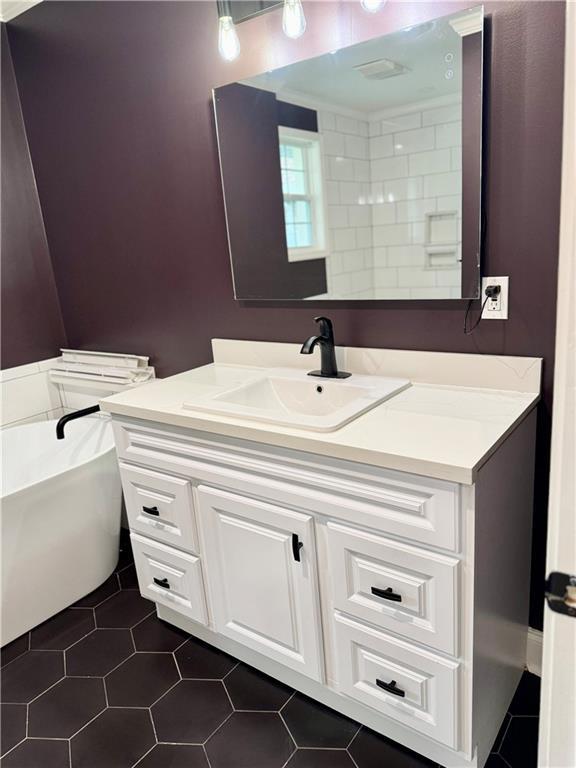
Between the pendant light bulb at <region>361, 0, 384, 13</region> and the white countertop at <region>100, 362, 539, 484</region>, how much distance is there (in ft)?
3.61

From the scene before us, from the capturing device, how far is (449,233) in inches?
62.6

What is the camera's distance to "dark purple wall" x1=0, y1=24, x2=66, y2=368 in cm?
264

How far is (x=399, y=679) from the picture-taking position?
4.47ft

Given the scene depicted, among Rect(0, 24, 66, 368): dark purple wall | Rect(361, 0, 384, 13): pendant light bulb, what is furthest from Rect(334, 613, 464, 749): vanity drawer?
Rect(0, 24, 66, 368): dark purple wall

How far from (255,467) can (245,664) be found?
2.67ft

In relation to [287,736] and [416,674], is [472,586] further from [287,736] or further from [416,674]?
[287,736]

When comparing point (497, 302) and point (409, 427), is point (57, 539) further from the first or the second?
point (497, 302)

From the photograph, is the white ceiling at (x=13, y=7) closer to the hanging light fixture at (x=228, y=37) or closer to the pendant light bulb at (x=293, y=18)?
the hanging light fixture at (x=228, y=37)

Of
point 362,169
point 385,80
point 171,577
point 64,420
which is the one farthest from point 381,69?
point 171,577

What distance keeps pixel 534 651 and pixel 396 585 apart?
76 cm

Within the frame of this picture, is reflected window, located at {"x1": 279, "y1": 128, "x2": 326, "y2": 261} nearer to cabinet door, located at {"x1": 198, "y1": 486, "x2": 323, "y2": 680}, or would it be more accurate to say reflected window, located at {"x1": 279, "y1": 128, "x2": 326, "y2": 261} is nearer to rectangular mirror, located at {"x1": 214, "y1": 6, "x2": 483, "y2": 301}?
rectangular mirror, located at {"x1": 214, "y1": 6, "x2": 483, "y2": 301}

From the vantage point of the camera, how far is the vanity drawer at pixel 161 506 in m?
1.72

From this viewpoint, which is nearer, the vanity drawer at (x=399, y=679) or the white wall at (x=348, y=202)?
the vanity drawer at (x=399, y=679)

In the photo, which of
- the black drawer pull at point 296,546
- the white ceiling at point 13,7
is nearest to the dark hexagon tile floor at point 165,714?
the black drawer pull at point 296,546
